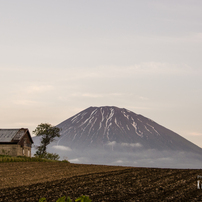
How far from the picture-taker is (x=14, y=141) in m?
87.3

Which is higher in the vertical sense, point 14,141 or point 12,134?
point 12,134

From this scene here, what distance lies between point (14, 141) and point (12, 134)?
3313 mm

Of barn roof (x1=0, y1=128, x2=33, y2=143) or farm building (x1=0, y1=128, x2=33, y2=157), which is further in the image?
barn roof (x1=0, y1=128, x2=33, y2=143)

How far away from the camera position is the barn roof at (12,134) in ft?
289

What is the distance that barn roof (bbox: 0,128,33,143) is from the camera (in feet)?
289

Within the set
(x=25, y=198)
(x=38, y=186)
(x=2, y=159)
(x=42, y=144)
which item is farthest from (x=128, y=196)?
(x=42, y=144)

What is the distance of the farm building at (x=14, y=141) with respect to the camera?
283ft

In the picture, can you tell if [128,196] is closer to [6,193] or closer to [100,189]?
[100,189]

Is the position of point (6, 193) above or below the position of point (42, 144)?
below

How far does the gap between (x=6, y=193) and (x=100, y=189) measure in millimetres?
7615

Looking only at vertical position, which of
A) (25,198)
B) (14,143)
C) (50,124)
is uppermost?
(50,124)

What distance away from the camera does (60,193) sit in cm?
2681

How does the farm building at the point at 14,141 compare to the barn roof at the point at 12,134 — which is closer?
the farm building at the point at 14,141

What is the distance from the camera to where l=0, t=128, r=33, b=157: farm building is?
283 feet
